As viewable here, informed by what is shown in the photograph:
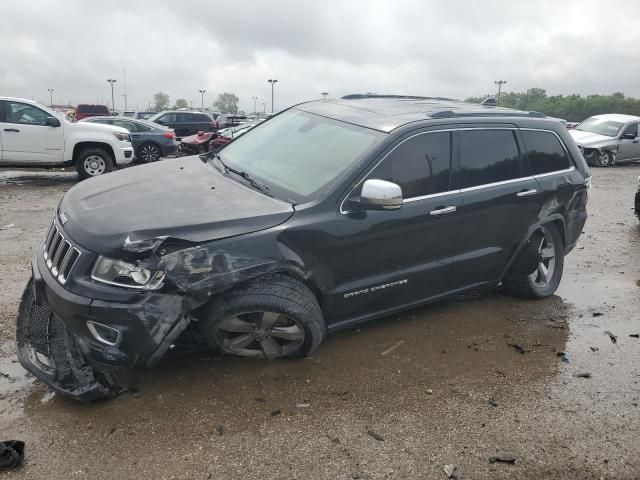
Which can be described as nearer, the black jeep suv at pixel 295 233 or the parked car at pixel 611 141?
the black jeep suv at pixel 295 233

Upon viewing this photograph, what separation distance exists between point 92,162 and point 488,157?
9378 mm

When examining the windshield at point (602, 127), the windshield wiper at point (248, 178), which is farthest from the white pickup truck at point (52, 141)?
the windshield at point (602, 127)

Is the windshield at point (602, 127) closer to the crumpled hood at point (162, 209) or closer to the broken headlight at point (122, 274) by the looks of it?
the crumpled hood at point (162, 209)

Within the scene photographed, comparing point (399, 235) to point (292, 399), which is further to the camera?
point (399, 235)

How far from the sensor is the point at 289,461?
266 centimetres

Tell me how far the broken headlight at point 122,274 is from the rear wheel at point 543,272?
3.36m

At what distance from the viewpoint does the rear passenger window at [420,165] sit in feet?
12.0

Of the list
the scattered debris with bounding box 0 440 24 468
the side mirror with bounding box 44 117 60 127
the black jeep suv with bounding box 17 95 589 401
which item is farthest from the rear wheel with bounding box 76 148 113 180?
the scattered debris with bounding box 0 440 24 468

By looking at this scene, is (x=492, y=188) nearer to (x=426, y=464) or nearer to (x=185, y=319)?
(x=426, y=464)

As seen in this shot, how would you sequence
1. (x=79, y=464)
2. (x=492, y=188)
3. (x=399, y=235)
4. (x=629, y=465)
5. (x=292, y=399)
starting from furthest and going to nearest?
1. (x=492, y=188)
2. (x=399, y=235)
3. (x=292, y=399)
4. (x=629, y=465)
5. (x=79, y=464)

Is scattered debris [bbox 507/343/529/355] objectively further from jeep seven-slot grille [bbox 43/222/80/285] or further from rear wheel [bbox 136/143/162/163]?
rear wheel [bbox 136/143/162/163]

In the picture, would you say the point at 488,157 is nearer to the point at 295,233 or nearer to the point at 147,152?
the point at 295,233

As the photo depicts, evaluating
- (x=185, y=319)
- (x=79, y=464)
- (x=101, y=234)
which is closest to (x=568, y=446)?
(x=185, y=319)

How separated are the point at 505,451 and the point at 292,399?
49.1 inches
